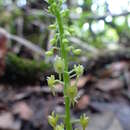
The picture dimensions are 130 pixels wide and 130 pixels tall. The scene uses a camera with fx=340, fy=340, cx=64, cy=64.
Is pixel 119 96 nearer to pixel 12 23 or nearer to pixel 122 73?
pixel 122 73

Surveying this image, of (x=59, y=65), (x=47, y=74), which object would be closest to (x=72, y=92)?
(x=59, y=65)

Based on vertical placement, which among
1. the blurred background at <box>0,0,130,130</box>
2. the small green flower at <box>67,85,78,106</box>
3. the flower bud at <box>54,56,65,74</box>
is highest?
the flower bud at <box>54,56,65,74</box>

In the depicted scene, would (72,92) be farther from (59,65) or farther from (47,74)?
(47,74)

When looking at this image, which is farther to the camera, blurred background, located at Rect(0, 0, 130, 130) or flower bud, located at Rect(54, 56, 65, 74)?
blurred background, located at Rect(0, 0, 130, 130)

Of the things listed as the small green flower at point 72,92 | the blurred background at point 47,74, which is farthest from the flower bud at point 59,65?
the blurred background at point 47,74

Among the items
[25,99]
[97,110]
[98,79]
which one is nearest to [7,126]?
[25,99]

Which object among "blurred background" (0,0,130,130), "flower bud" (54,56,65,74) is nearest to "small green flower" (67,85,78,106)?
"flower bud" (54,56,65,74)

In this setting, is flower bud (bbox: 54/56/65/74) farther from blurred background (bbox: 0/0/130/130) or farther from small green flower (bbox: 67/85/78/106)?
blurred background (bbox: 0/0/130/130)

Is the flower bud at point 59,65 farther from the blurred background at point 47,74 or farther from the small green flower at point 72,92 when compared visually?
the blurred background at point 47,74

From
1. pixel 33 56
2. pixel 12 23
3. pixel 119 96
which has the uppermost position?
pixel 12 23
